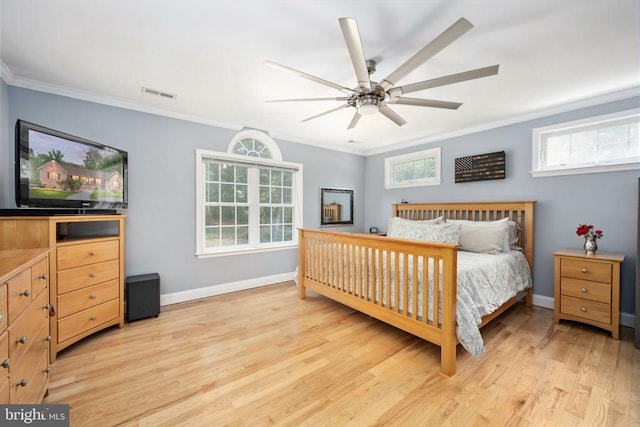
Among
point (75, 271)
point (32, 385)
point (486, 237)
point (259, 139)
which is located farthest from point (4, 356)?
point (486, 237)

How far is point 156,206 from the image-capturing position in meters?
3.10

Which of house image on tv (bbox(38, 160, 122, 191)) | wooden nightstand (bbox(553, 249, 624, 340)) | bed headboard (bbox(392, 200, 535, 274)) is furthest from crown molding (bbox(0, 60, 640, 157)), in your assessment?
wooden nightstand (bbox(553, 249, 624, 340))

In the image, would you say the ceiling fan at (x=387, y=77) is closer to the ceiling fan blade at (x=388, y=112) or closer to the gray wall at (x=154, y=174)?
the ceiling fan blade at (x=388, y=112)

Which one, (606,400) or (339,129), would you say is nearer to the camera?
(606,400)

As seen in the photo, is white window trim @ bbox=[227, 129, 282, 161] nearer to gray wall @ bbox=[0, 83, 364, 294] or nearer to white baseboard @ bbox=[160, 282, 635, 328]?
gray wall @ bbox=[0, 83, 364, 294]

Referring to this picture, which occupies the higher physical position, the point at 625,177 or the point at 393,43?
the point at 393,43

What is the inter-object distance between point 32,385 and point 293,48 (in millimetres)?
2556

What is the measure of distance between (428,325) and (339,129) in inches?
113

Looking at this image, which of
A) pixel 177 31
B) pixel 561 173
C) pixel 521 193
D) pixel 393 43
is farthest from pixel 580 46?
pixel 177 31

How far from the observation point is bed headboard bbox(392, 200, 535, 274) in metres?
3.18

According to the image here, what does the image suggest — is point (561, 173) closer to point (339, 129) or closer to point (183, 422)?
point (339, 129)

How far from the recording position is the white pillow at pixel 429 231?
3.14m

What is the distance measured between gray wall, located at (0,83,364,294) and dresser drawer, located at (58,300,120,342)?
1.77ft

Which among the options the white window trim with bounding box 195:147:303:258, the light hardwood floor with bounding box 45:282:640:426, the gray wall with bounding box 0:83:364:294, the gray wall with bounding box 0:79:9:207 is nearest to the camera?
the light hardwood floor with bounding box 45:282:640:426
